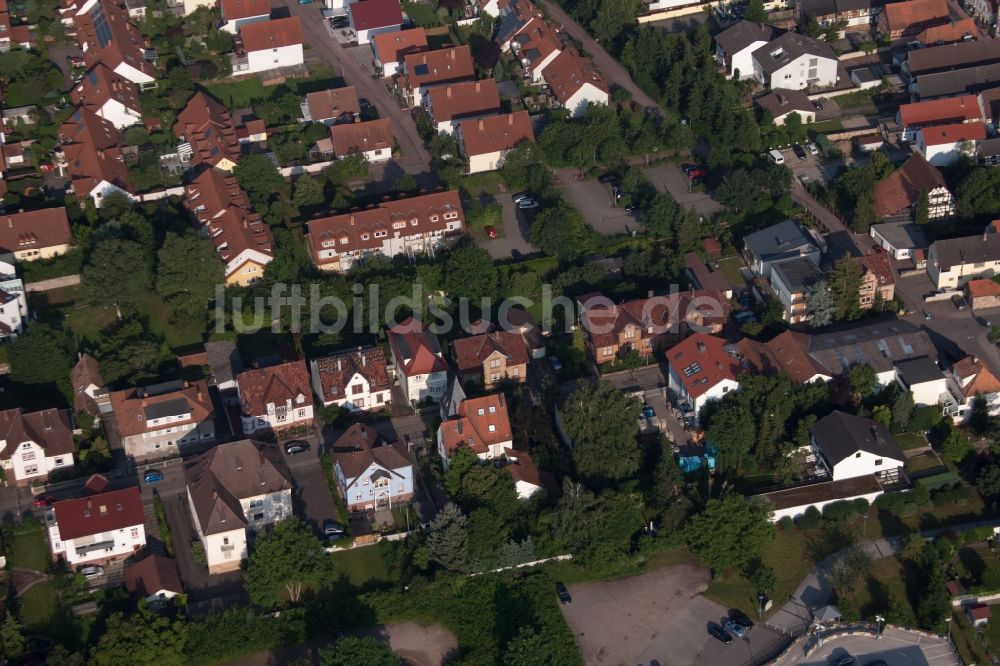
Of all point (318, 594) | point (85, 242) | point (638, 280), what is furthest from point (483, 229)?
point (318, 594)

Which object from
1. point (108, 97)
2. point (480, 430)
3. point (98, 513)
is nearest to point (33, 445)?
point (98, 513)

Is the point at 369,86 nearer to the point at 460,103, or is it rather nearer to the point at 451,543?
the point at 460,103

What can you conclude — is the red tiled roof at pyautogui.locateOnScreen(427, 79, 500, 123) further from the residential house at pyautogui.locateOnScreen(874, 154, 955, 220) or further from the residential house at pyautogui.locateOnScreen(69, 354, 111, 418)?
the residential house at pyautogui.locateOnScreen(69, 354, 111, 418)

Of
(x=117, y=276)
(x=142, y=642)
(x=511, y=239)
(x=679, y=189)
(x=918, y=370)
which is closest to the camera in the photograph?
(x=142, y=642)

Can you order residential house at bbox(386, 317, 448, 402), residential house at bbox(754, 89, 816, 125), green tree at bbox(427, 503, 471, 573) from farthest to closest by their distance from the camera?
residential house at bbox(754, 89, 816, 125)
residential house at bbox(386, 317, 448, 402)
green tree at bbox(427, 503, 471, 573)

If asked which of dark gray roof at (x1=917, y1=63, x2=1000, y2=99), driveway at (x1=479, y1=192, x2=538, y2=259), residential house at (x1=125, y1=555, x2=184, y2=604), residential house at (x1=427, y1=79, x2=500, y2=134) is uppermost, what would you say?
residential house at (x1=427, y1=79, x2=500, y2=134)

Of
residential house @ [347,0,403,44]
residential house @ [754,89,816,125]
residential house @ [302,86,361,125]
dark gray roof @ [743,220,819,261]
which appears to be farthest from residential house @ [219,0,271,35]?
dark gray roof @ [743,220,819,261]

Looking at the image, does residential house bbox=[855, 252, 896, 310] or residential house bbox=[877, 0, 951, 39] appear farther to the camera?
residential house bbox=[877, 0, 951, 39]
